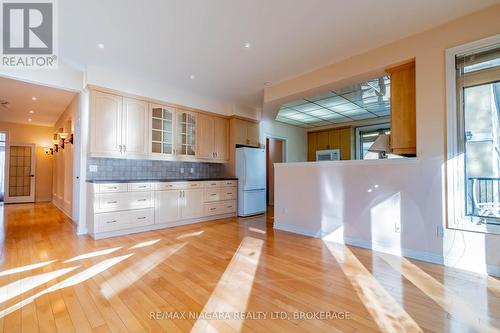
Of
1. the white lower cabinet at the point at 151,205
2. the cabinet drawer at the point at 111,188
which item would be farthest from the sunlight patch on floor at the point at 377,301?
the cabinet drawer at the point at 111,188

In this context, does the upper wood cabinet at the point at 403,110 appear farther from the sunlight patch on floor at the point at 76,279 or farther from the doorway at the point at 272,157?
the doorway at the point at 272,157

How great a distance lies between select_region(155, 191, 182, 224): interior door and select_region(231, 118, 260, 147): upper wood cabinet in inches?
81.1

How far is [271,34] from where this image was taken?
116 inches

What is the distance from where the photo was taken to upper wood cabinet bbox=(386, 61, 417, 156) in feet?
10.0

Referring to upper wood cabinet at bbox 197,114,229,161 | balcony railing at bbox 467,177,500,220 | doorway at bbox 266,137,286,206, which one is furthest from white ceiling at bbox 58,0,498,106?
doorway at bbox 266,137,286,206

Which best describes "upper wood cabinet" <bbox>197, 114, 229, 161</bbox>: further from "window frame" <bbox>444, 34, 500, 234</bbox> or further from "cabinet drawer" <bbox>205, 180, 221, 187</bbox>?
"window frame" <bbox>444, 34, 500, 234</bbox>

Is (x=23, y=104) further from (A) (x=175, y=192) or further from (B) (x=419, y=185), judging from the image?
(B) (x=419, y=185)

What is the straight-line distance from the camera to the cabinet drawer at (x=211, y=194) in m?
4.92

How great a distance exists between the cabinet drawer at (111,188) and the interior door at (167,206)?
57 centimetres

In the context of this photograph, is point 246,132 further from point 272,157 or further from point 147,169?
point 147,169

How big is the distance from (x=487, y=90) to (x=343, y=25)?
170cm

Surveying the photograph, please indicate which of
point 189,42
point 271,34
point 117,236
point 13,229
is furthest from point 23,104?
point 271,34

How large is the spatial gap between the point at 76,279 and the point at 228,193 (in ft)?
11.1
